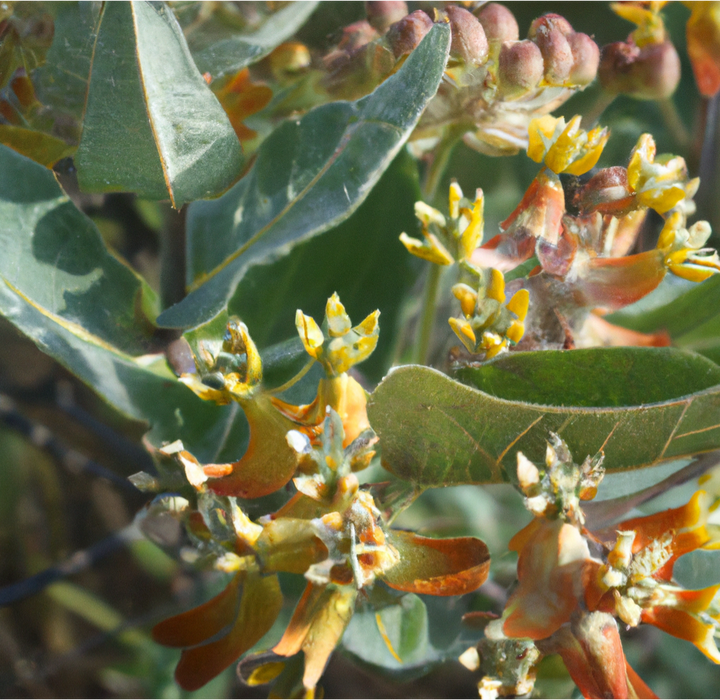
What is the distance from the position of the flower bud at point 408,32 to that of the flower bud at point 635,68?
0.24 metres

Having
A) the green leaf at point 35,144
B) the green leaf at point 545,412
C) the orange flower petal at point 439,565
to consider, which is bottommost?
the orange flower petal at point 439,565

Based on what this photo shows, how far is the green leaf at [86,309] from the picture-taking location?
57 centimetres

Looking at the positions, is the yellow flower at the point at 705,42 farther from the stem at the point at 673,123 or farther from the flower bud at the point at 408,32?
the flower bud at the point at 408,32

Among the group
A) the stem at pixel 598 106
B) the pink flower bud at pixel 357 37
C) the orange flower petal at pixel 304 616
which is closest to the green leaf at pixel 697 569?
the orange flower petal at pixel 304 616

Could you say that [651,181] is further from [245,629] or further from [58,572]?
[58,572]

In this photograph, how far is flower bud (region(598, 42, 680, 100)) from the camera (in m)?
0.75

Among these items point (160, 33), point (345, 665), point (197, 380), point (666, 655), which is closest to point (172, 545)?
point (197, 380)

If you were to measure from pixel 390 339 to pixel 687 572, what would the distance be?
0.39 m

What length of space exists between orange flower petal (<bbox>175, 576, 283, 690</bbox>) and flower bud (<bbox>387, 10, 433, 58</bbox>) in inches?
17.4

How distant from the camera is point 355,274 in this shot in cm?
82

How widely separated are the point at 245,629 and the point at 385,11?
21.5 inches

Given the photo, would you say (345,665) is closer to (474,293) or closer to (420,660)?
(420,660)

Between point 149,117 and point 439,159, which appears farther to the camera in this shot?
point 439,159

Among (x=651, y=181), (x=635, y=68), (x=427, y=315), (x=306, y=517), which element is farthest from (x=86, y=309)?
(x=635, y=68)
